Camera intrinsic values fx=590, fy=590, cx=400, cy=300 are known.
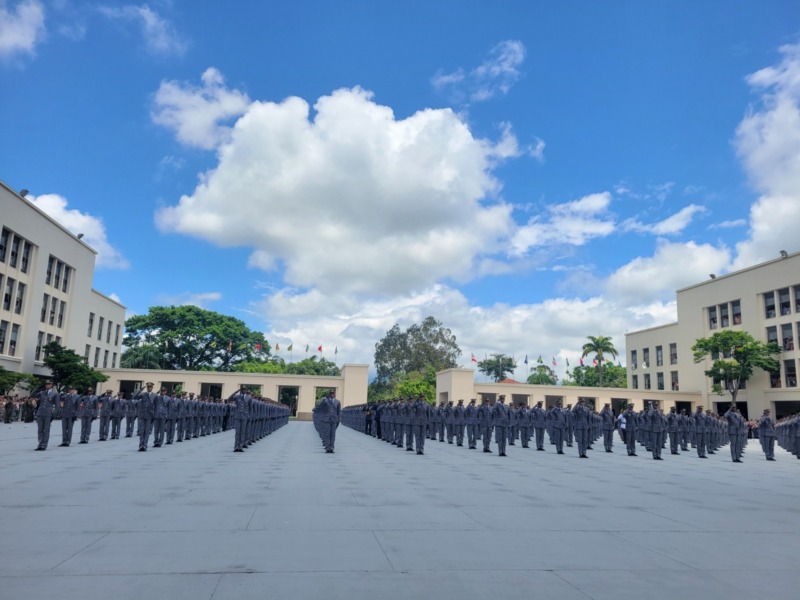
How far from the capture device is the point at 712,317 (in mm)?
49969

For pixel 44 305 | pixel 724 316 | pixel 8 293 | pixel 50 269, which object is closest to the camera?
pixel 8 293

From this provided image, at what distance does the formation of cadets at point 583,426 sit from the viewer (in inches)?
709

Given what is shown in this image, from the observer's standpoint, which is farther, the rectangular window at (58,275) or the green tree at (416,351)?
the green tree at (416,351)

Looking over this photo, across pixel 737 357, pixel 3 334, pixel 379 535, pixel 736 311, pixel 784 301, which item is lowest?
pixel 379 535

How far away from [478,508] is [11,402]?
29657 mm

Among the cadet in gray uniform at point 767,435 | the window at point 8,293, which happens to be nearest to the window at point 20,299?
the window at point 8,293

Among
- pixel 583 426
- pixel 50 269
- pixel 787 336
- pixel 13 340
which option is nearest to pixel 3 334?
pixel 13 340

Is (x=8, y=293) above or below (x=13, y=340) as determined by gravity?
above

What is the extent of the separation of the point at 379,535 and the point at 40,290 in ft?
134

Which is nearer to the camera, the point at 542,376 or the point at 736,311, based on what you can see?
the point at 736,311

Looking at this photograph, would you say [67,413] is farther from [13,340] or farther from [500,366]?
[500,366]

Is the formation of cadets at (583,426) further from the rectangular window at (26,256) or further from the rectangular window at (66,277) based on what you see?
the rectangular window at (66,277)

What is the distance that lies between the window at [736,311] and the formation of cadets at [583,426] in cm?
2509

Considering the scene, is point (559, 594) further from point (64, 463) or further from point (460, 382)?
point (460, 382)
